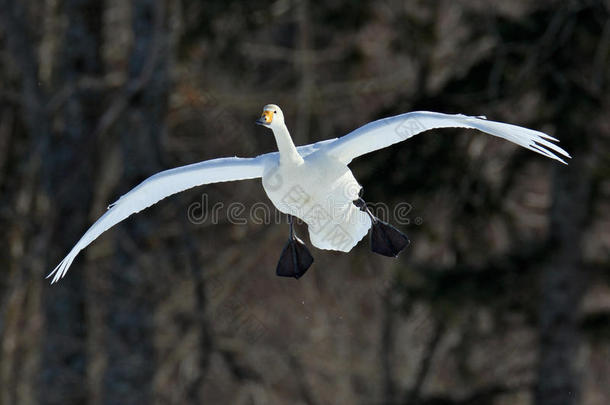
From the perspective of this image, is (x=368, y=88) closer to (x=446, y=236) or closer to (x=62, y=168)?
(x=446, y=236)

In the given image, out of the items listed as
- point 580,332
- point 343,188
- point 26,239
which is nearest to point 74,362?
point 26,239

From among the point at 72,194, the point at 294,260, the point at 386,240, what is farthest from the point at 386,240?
the point at 72,194

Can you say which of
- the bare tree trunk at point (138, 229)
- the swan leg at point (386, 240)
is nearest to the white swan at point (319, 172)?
the swan leg at point (386, 240)

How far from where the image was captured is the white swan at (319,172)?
16.4ft

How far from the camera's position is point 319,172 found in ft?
16.5

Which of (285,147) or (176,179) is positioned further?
(176,179)

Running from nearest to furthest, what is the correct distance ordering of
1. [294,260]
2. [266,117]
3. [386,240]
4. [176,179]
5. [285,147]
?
[266,117]
[285,147]
[176,179]
[386,240]
[294,260]

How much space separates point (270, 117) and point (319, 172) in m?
0.34

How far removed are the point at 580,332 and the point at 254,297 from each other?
589 centimetres

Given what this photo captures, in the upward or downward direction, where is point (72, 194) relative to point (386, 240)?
upward

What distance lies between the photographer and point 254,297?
15.6 m

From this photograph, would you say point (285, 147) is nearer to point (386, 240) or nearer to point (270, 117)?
point (270, 117)

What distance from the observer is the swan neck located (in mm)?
4988

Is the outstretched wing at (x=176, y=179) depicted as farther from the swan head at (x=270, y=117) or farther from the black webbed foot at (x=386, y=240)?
the black webbed foot at (x=386, y=240)
